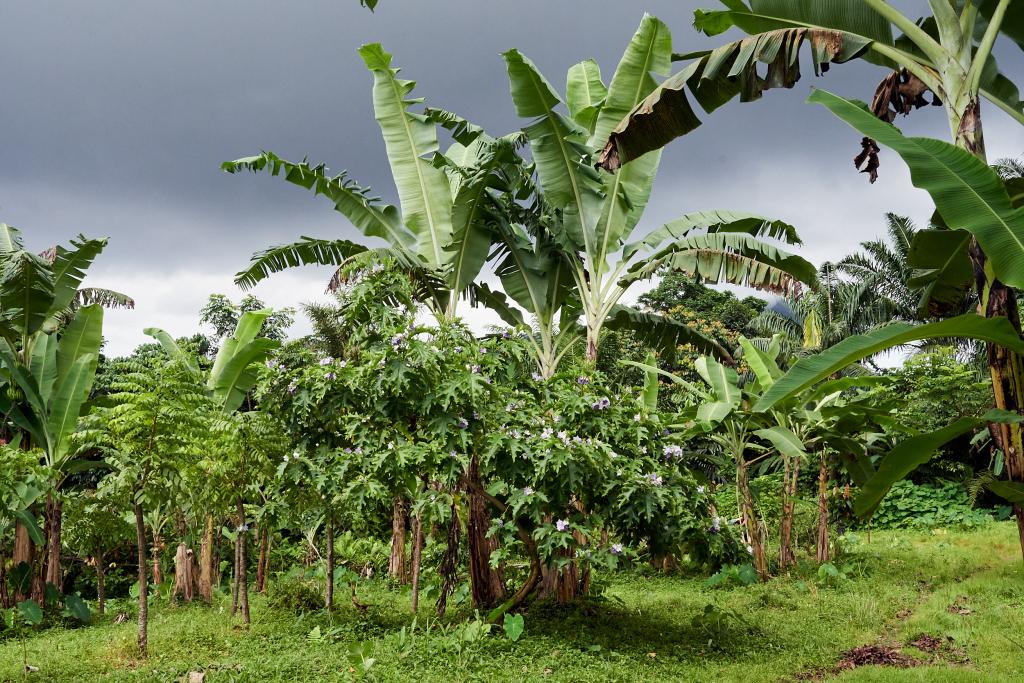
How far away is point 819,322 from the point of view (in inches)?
922

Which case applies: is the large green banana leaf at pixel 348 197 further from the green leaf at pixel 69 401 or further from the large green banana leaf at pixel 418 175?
the green leaf at pixel 69 401

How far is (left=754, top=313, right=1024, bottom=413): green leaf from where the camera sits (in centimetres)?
355

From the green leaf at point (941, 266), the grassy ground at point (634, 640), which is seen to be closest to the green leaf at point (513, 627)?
the grassy ground at point (634, 640)

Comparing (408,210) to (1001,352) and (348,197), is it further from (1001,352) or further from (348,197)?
(1001,352)

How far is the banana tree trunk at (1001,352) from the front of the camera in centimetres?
420

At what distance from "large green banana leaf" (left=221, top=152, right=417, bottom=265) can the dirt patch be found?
5736mm

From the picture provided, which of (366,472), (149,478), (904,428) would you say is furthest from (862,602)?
(149,478)

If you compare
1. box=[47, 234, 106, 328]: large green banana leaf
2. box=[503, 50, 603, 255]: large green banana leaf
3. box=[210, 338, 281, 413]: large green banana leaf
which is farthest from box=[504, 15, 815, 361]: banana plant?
box=[47, 234, 106, 328]: large green banana leaf

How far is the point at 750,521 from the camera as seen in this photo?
952 centimetres

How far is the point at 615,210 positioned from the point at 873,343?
561 cm

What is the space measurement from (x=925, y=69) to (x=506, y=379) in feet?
12.9

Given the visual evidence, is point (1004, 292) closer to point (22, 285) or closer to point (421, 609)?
point (421, 609)

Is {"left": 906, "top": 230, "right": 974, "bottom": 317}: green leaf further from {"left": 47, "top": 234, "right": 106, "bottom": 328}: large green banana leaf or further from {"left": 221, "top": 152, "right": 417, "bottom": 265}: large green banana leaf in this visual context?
{"left": 47, "top": 234, "right": 106, "bottom": 328}: large green banana leaf

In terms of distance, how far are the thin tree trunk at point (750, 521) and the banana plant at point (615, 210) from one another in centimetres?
225
